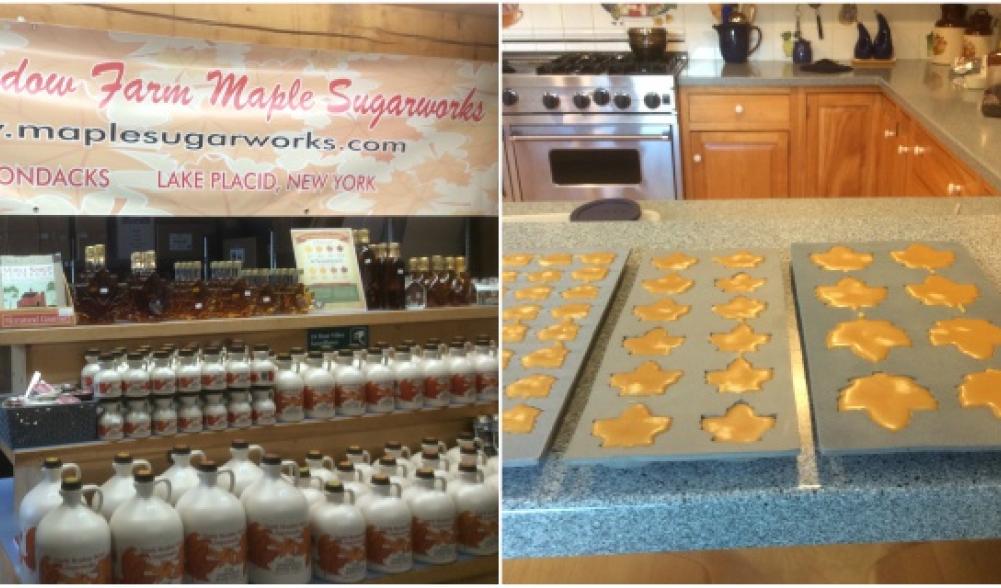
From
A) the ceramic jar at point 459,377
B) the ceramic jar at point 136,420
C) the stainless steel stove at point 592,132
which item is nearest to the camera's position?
the ceramic jar at point 136,420

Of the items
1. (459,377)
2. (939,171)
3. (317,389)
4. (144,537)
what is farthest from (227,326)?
(939,171)

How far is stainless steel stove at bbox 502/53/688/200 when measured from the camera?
3500 mm

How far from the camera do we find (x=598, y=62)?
12.1ft

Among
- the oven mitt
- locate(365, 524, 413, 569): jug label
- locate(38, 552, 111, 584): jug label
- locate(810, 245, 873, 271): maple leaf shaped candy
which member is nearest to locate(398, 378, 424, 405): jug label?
locate(365, 524, 413, 569): jug label

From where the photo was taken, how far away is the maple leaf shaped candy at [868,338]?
1.07m

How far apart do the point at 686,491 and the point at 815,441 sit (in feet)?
0.46

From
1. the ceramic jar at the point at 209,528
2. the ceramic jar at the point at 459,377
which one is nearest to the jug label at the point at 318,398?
the ceramic jar at the point at 459,377

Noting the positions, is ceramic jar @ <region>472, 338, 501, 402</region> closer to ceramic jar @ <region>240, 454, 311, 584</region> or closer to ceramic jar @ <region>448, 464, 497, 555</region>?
ceramic jar @ <region>448, 464, 497, 555</region>

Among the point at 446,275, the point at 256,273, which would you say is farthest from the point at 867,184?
the point at 256,273

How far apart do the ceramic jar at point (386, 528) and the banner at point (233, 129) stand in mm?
870

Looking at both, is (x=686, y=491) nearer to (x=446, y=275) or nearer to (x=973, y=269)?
(x=973, y=269)

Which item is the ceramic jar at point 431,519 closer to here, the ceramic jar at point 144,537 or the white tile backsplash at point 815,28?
the ceramic jar at point 144,537

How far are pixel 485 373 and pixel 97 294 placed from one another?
98cm

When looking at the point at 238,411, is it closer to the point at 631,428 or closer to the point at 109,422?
the point at 109,422
